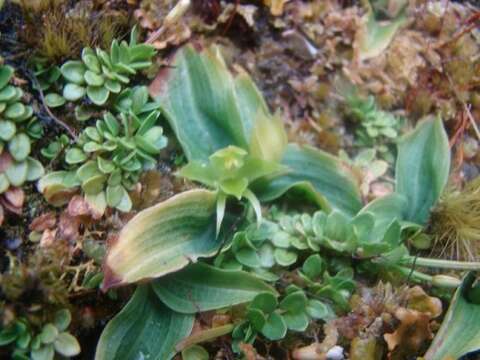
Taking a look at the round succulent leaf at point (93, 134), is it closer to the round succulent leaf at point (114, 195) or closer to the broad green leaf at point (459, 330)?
the round succulent leaf at point (114, 195)

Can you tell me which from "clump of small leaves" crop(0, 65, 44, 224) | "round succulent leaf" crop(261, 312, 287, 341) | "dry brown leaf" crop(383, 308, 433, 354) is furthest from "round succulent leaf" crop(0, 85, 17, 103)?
"dry brown leaf" crop(383, 308, 433, 354)

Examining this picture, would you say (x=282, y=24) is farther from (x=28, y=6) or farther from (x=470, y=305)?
(x=470, y=305)

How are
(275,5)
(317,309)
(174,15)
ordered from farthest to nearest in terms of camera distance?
(275,5) < (174,15) < (317,309)

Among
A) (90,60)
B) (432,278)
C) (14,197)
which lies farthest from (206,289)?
(90,60)

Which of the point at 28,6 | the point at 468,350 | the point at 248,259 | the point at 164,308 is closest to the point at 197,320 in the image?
the point at 164,308

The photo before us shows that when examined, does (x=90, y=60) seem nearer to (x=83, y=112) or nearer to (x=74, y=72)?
(x=74, y=72)

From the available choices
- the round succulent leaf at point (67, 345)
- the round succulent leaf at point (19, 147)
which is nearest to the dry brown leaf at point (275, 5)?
the round succulent leaf at point (19, 147)

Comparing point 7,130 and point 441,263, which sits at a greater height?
point 7,130
